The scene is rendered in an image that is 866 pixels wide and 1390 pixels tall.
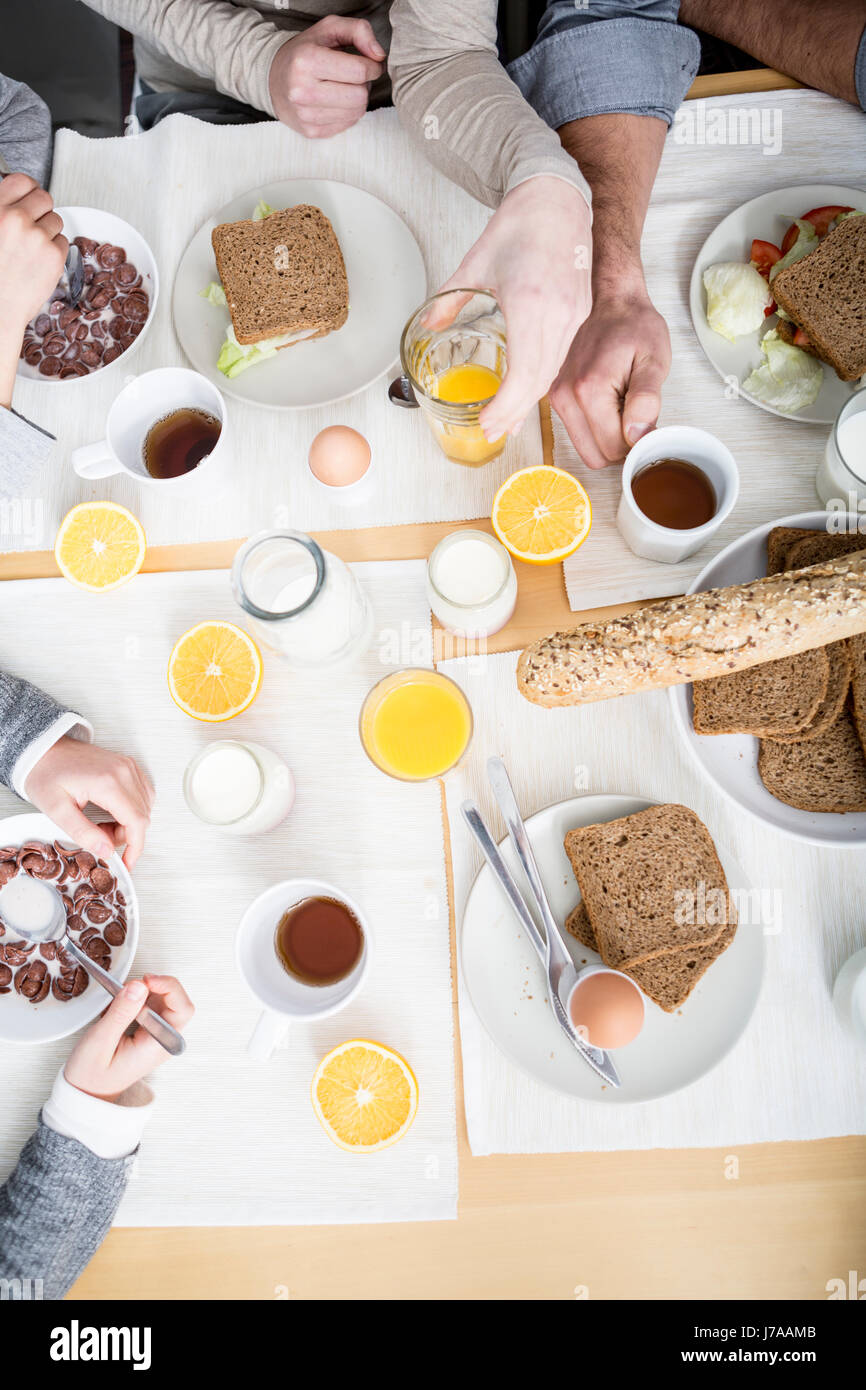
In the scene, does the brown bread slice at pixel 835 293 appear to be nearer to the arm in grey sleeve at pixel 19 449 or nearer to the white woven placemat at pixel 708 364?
the white woven placemat at pixel 708 364

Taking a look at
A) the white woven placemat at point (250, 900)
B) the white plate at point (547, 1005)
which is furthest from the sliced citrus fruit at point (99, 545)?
the white plate at point (547, 1005)

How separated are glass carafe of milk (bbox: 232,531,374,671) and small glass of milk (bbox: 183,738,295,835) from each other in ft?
0.45

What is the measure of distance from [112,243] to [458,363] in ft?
1.85

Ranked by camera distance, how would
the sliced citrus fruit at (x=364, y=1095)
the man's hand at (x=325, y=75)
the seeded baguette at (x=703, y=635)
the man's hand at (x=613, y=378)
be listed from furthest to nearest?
the man's hand at (x=325, y=75), the man's hand at (x=613, y=378), the sliced citrus fruit at (x=364, y=1095), the seeded baguette at (x=703, y=635)

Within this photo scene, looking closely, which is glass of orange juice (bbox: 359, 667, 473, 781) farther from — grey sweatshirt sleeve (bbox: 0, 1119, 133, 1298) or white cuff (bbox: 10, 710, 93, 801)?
grey sweatshirt sleeve (bbox: 0, 1119, 133, 1298)

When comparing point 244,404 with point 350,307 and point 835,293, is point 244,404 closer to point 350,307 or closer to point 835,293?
point 350,307

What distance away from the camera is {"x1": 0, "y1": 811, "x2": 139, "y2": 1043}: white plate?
93cm

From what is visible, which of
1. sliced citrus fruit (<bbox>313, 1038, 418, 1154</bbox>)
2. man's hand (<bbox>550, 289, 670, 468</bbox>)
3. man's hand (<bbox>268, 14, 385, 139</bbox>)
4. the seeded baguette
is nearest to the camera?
the seeded baguette

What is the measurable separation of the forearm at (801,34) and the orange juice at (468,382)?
65 cm

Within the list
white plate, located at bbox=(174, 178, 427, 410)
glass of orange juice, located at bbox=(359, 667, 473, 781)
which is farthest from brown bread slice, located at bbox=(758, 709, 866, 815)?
white plate, located at bbox=(174, 178, 427, 410)

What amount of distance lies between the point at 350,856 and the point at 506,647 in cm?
33

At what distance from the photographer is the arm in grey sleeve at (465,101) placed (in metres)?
0.99

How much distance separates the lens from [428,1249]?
0.91 meters
